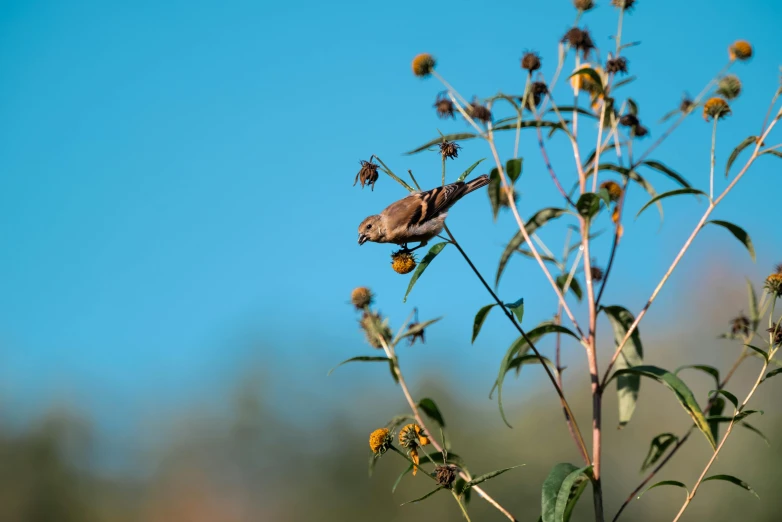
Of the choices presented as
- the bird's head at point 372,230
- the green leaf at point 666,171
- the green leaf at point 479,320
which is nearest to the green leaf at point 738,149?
the green leaf at point 666,171

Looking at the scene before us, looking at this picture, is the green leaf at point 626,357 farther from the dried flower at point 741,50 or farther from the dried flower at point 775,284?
the dried flower at point 741,50

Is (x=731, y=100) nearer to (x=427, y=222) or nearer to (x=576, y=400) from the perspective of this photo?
(x=427, y=222)

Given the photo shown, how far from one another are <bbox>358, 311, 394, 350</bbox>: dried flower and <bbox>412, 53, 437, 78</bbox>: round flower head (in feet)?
4.41

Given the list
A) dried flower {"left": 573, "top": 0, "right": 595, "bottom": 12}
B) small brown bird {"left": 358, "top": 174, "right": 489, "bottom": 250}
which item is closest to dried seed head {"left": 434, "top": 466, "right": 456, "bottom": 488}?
small brown bird {"left": 358, "top": 174, "right": 489, "bottom": 250}

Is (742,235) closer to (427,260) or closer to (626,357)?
(626,357)

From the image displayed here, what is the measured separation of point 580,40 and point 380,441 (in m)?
2.14

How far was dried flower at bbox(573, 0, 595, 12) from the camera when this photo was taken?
3.50m

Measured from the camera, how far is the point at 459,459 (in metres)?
2.89

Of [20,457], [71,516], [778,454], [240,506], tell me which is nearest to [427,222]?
[778,454]

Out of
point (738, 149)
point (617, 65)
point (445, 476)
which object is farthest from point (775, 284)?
point (445, 476)

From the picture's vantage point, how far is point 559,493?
95.9 inches

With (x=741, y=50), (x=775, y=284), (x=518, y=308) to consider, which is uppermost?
(x=741, y=50)

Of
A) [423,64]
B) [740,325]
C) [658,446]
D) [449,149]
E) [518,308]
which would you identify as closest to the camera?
[518,308]

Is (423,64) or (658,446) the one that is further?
(423,64)
